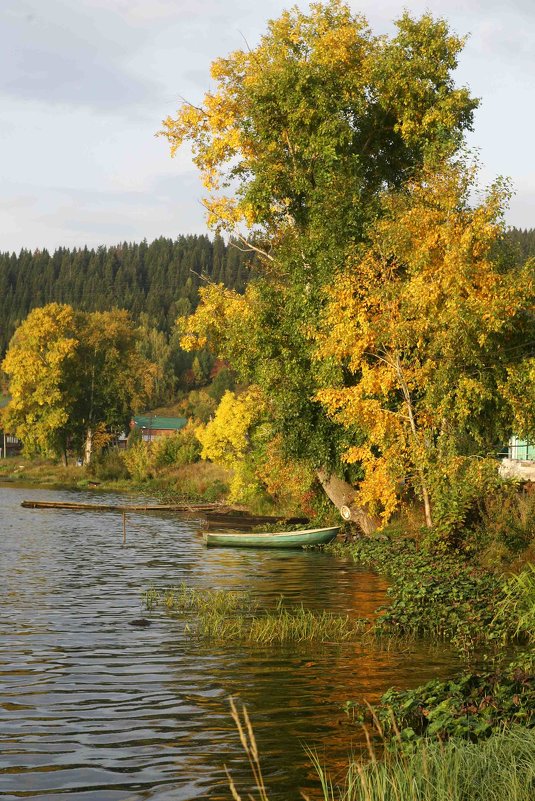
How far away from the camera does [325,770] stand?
10.7 meters

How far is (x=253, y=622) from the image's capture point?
19.1 m

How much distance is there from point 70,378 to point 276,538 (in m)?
59.7

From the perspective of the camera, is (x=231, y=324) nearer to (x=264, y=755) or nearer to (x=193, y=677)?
(x=193, y=677)

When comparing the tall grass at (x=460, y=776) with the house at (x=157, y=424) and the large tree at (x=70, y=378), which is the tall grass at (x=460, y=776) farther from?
the house at (x=157, y=424)

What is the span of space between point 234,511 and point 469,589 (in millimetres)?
28274

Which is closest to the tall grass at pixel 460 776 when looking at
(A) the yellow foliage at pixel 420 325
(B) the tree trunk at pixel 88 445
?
(A) the yellow foliage at pixel 420 325

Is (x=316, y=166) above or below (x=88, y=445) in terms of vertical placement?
above

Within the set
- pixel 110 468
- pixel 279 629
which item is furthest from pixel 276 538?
pixel 110 468

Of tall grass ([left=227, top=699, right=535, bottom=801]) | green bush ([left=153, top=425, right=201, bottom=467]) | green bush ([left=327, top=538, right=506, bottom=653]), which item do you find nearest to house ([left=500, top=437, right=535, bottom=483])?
green bush ([left=327, top=538, right=506, bottom=653])

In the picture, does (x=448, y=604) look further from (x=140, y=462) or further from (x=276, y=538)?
(x=140, y=462)

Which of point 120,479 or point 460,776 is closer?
point 460,776

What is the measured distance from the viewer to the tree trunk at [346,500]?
35781 mm

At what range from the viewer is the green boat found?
118 ft

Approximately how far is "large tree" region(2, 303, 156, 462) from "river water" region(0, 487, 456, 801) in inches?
2524
